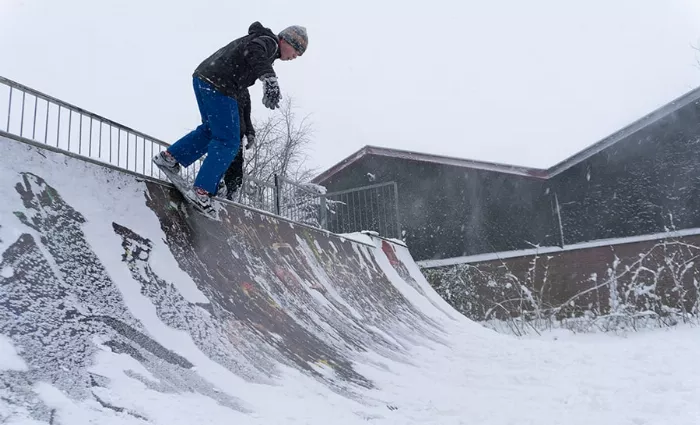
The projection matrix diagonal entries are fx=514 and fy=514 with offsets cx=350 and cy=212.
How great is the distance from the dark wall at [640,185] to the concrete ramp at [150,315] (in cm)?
838

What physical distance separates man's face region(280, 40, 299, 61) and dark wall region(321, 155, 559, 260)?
9210mm

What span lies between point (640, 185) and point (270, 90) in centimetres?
968

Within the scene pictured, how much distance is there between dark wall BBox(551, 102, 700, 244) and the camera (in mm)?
10219

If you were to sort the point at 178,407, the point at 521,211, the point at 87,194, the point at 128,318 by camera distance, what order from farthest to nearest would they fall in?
the point at 521,211 < the point at 87,194 < the point at 128,318 < the point at 178,407

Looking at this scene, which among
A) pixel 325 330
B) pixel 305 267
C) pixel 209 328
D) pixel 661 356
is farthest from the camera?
pixel 305 267

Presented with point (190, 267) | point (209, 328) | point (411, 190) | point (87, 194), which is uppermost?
point (411, 190)

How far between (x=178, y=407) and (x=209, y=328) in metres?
0.78

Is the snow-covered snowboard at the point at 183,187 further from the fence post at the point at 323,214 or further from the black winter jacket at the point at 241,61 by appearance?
the fence post at the point at 323,214

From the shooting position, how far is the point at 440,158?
13000mm

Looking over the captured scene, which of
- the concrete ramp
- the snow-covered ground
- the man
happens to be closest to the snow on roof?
the snow-covered ground

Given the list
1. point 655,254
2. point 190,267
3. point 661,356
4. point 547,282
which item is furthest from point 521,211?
point 190,267

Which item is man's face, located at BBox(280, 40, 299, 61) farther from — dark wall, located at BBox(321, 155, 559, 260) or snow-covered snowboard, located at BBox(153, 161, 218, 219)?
dark wall, located at BBox(321, 155, 559, 260)

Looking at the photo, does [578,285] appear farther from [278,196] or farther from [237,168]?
[237,168]

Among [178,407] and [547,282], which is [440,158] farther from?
[178,407]
